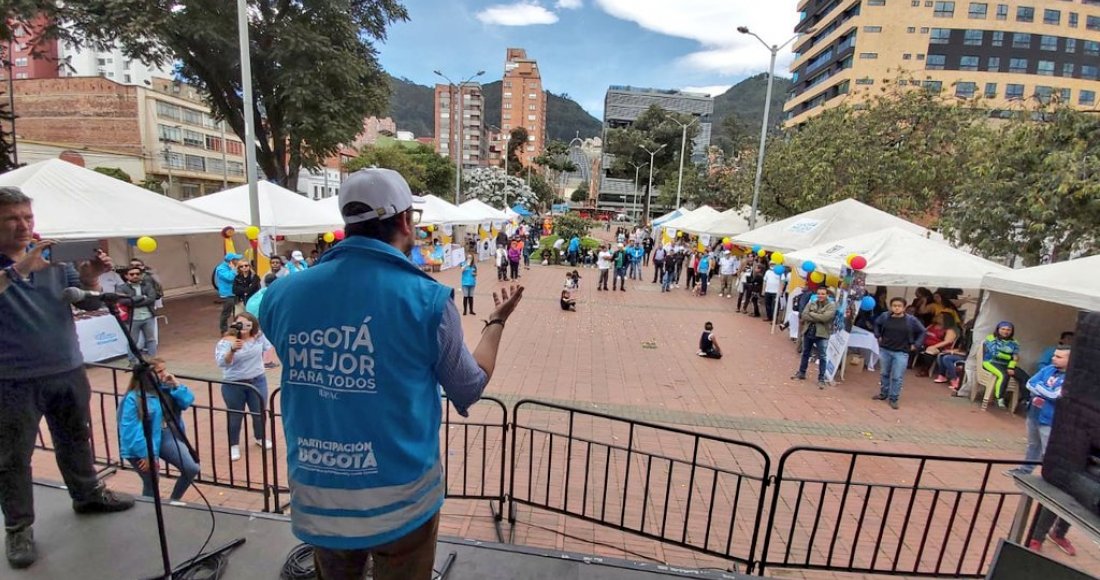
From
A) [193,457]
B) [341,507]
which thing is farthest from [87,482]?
[341,507]

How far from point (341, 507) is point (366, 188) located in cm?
98

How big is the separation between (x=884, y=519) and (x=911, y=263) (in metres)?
7.01

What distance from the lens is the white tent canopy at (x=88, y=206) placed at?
7.79m

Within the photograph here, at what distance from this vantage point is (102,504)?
306 centimetres

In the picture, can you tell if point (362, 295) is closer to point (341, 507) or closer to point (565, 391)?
point (341, 507)

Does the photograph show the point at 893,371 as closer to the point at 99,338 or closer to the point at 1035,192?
the point at 1035,192

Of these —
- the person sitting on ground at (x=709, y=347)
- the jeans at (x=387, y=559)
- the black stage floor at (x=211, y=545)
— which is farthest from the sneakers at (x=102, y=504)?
the person sitting on ground at (x=709, y=347)

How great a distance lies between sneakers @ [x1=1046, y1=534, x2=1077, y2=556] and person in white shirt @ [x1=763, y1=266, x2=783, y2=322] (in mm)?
8505

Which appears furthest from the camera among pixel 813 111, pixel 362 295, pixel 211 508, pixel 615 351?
pixel 813 111

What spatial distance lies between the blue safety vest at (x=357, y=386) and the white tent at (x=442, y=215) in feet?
53.6

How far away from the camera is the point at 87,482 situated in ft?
9.86

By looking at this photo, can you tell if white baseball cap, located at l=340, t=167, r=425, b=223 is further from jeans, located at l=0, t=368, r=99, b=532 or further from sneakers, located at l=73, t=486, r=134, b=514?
sneakers, located at l=73, t=486, r=134, b=514

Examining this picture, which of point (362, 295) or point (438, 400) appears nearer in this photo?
point (362, 295)

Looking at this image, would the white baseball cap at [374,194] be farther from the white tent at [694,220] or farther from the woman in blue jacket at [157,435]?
the white tent at [694,220]
